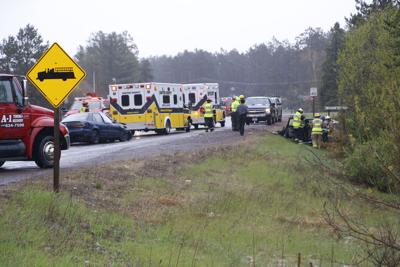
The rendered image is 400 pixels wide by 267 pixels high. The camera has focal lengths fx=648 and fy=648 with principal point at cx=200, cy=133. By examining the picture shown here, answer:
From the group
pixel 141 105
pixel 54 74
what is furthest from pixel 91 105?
pixel 54 74

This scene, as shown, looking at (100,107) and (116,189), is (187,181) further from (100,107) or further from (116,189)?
(100,107)

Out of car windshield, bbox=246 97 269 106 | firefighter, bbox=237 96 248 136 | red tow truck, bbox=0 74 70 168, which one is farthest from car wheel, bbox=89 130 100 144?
car windshield, bbox=246 97 269 106

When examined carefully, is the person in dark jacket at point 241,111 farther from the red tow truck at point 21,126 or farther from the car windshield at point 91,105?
the red tow truck at point 21,126

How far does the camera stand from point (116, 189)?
44.2 feet

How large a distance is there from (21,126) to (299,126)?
761 inches

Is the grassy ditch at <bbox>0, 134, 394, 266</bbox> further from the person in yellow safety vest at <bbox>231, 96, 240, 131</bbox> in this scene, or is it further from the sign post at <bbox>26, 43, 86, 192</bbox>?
the person in yellow safety vest at <bbox>231, 96, 240, 131</bbox>

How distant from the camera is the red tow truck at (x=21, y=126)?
14.2 m

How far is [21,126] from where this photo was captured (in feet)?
47.6

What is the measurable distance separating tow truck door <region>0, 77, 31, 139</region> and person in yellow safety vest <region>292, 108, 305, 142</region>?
1906 centimetres

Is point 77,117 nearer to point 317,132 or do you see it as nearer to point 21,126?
point 317,132

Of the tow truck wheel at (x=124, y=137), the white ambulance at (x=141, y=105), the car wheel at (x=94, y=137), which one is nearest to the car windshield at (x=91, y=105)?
the white ambulance at (x=141, y=105)

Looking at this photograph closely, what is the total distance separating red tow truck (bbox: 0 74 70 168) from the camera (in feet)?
46.5

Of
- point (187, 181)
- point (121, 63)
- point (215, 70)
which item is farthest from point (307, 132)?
point (215, 70)

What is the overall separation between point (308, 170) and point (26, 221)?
13161mm
